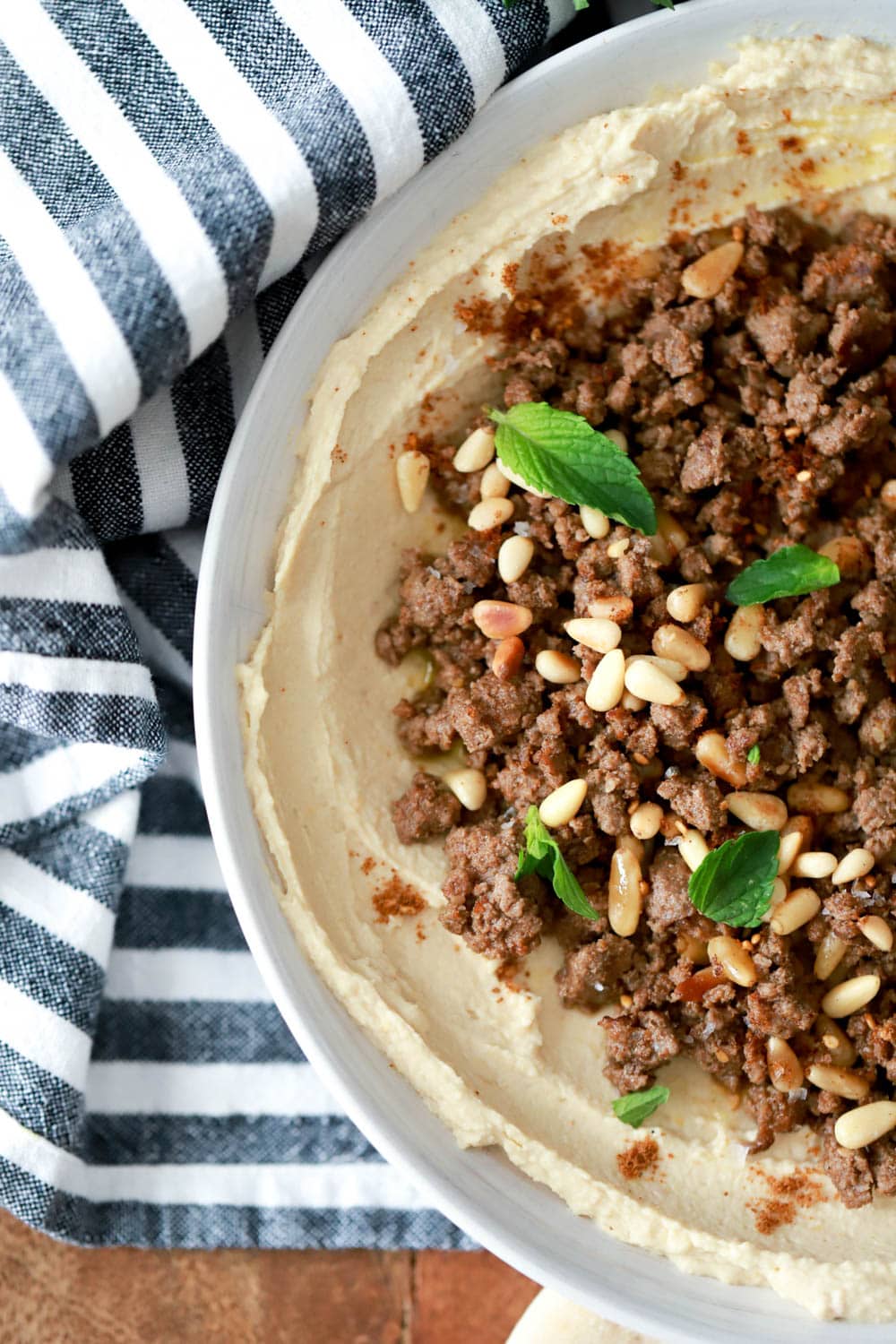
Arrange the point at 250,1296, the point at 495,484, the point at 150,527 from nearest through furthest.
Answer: the point at 495,484 < the point at 150,527 < the point at 250,1296

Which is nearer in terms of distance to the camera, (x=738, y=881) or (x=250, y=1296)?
(x=738, y=881)

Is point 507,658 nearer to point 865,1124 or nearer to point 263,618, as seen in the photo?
point 263,618

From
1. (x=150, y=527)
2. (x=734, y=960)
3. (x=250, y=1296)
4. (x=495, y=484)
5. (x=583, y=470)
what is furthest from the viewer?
(x=250, y=1296)

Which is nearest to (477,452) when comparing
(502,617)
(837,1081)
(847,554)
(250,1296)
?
(502,617)

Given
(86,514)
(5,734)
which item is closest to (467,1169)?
(5,734)

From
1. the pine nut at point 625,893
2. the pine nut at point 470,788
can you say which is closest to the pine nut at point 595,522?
the pine nut at point 470,788

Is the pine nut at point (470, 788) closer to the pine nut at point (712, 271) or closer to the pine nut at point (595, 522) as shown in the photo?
the pine nut at point (595, 522)

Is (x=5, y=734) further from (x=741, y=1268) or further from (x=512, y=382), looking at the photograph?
(x=741, y=1268)
